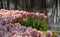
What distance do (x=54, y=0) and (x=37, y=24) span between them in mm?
13424

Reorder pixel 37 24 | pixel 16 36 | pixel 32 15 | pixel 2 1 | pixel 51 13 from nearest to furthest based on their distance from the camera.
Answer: pixel 16 36, pixel 32 15, pixel 37 24, pixel 51 13, pixel 2 1

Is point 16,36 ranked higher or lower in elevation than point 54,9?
higher

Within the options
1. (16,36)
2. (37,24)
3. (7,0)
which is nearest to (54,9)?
(7,0)

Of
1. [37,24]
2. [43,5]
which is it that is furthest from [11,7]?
[37,24]

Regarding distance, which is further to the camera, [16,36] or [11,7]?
[11,7]

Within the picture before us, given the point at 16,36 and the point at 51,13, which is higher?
the point at 16,36

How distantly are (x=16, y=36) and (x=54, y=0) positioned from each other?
887 inches

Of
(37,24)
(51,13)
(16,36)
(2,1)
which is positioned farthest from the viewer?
(2,1)

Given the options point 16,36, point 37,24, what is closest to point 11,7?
point 37,24

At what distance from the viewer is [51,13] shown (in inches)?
934

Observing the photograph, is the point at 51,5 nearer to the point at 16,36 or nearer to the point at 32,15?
the point at 32,15

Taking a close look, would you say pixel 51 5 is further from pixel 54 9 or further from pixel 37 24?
pixel 37 24

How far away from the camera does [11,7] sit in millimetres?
24719

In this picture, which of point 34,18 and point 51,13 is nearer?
point 34,18
